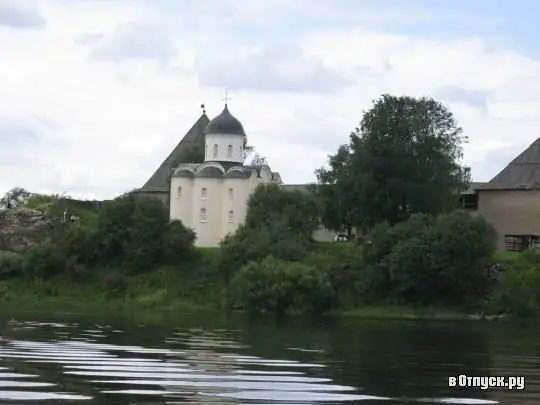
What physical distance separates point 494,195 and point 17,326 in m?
53.5

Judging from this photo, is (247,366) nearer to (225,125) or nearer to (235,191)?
(235,191)

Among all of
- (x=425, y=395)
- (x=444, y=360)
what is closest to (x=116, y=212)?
(x=444, y=360)

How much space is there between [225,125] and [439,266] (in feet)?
87.9

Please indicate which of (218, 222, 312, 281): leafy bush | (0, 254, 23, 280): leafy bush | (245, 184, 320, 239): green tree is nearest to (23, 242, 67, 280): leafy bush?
(0, 254, 23, 280): leafy bush

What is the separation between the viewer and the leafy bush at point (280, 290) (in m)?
63.4

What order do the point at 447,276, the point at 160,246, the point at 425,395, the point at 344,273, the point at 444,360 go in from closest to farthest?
the point at 425,395
the point at 444,360
the point at 447,276
the point at 344,273
the point at 160,246

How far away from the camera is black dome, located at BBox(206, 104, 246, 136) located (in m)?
85.9

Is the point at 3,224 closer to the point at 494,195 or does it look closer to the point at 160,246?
the point at 160,246

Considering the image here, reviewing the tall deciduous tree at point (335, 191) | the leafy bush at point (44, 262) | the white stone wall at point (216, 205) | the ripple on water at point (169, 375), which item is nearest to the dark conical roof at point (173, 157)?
the white stone wall at point (216, 205)

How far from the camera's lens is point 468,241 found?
64.5 meters

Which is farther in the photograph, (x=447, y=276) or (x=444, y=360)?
(x=447, y=276)

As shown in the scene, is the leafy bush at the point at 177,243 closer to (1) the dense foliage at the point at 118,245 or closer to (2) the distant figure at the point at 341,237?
(1) the dense foliage at the point at 118,245

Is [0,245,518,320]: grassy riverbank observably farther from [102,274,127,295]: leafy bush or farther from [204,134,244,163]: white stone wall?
[204,134,244,163]: white stone wall

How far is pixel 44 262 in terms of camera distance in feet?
239
